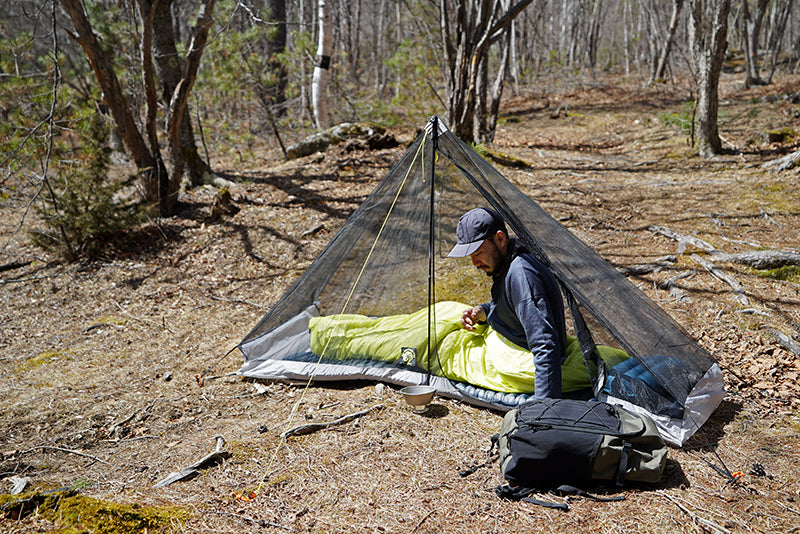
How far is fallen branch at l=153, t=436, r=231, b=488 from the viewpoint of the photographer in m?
2.62

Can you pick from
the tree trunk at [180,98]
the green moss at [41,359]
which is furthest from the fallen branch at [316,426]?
the tree trunk at [180,98]

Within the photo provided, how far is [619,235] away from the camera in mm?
5984

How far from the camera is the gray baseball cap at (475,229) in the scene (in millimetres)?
2846

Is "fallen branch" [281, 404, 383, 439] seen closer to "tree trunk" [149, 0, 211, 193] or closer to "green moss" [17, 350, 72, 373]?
"green moss" [17, 350, 72, 373]

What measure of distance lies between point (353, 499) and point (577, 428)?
1089mm

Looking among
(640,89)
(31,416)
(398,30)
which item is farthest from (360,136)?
(398,30)

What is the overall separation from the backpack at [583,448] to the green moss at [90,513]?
1.51 m

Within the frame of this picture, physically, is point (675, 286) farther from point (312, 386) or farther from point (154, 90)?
point (154, 90)

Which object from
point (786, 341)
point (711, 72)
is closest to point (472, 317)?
point (786, 341)

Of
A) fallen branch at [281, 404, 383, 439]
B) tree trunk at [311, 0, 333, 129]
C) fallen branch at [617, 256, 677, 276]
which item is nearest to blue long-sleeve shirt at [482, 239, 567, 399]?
fallen branch at [281, 404, 383, 439]

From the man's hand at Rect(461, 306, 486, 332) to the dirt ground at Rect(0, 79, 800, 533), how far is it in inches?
20.0

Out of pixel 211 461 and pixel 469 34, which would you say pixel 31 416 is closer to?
pixel 211 461

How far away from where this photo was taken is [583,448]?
234 centimetres

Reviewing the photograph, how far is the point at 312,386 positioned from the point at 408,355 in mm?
741
